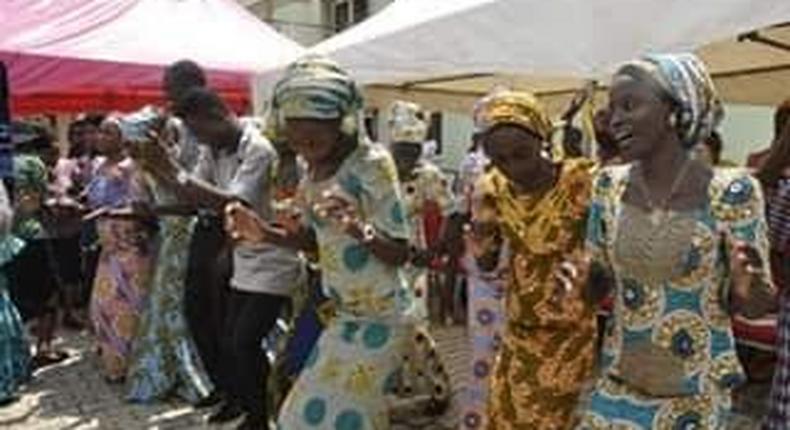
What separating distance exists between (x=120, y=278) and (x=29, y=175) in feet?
4.13

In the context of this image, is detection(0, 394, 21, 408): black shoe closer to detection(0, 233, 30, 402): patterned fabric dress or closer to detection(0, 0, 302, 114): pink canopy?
detection(0, 233, 30, 402): patterned fabric dress

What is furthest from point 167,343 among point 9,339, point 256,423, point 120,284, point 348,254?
point 348,254

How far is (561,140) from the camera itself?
17.1 ft

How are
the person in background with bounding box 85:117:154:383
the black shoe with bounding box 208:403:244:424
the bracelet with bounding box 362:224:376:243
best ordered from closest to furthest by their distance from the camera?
the bracelet with bounding box 362:224:376:243, the black shoe with bounding box 208:403:244:424, the person in background with bounding box 85:117:154:383

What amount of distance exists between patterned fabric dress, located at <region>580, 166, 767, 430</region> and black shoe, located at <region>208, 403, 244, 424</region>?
131 inches

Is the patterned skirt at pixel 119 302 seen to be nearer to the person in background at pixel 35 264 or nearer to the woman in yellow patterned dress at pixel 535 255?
the person in background at pixel 35 264

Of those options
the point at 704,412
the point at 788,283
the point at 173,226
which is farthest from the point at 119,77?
the point at 704,412

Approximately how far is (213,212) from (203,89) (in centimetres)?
58

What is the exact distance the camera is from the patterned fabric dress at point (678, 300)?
8.51ft

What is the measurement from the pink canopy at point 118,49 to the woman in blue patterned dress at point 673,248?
5002 millimetres

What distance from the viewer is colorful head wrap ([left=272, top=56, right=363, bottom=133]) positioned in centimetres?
355

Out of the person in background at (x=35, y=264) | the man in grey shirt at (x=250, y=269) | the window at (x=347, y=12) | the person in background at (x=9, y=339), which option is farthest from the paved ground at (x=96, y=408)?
the window at (x=347, y=12)

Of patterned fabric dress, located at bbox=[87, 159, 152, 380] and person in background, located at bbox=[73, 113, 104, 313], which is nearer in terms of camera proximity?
patterned fabric dress, located at bbox=[87, 159, 152, 380]

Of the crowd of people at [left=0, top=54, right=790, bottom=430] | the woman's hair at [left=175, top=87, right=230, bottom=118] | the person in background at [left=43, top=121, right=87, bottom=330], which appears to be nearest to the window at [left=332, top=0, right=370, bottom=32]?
the person in background at [left=43, top=121, right=87, bottom=330]
